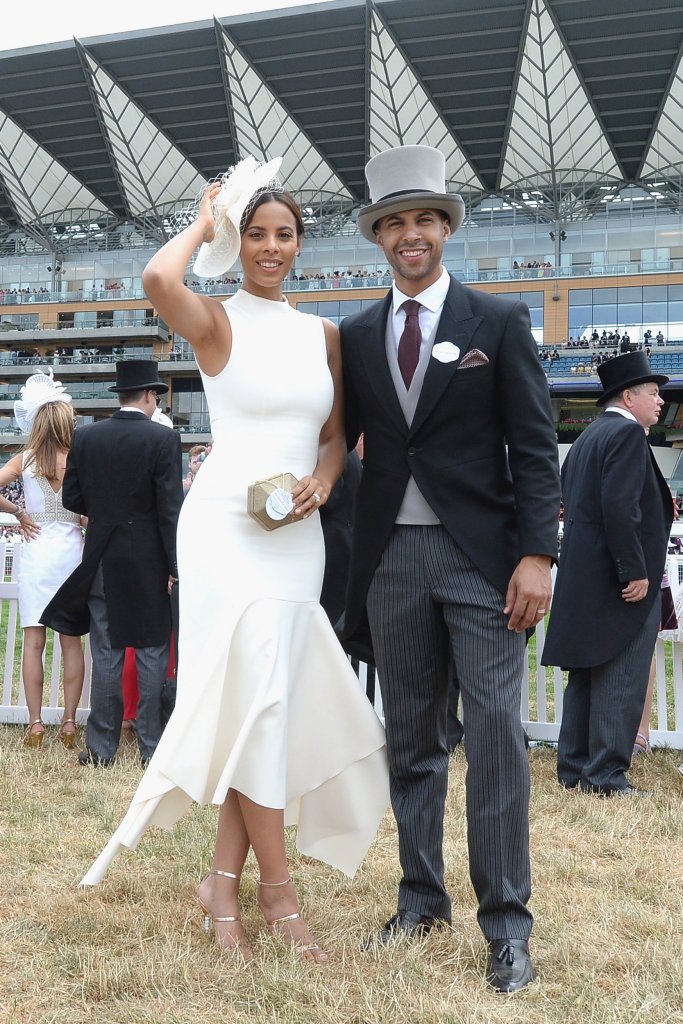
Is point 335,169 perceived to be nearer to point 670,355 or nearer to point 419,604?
point 670,355

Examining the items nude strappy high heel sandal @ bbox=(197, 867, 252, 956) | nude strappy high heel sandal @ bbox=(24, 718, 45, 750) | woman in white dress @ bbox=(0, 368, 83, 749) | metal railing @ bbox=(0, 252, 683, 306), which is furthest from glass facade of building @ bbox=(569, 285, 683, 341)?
nude strappy high heel sandal @ bbox=(197, 867, 252, 956)

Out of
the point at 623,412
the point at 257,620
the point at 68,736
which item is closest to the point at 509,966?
the point at 257,620

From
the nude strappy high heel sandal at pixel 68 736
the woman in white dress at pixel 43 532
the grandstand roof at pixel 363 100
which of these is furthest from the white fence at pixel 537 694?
the grandstand roof at pixel 363 100

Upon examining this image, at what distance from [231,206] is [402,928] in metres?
2.20

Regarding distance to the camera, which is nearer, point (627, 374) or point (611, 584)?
point (611, 584)

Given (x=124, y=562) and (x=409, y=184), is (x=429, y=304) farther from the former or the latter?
(x=124, y=562)

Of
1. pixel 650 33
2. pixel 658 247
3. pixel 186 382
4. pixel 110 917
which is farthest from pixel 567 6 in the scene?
pixel 110 917

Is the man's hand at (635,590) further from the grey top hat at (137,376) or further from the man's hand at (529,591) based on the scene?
the grey top hat at (137,376)

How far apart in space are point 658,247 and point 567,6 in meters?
13.7

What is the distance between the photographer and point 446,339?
111 inches

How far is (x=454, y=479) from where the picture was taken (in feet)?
9.23

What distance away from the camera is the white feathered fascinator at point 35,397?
20.1 feet

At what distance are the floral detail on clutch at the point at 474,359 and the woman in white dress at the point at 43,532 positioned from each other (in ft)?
12.4

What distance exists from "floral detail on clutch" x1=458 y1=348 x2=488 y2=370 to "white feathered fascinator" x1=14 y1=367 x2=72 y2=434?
3.86 metres
